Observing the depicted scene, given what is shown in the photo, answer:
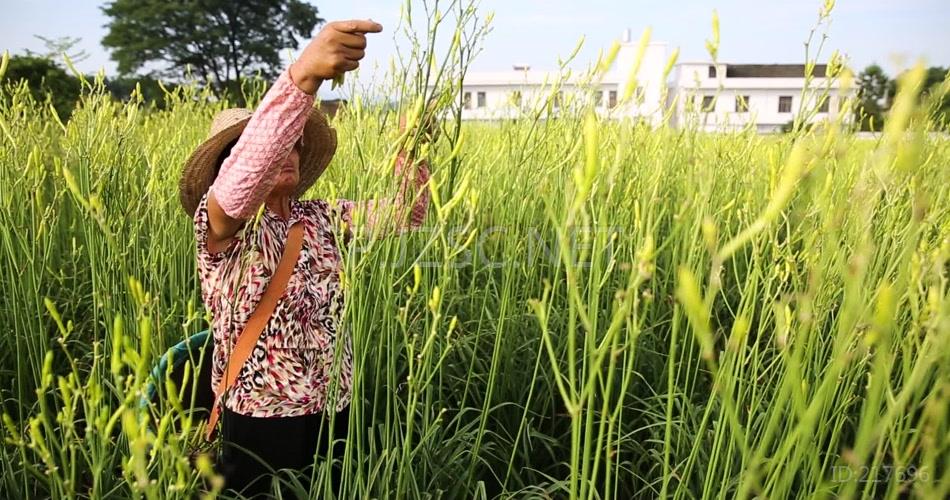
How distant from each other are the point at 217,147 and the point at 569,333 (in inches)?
37.8

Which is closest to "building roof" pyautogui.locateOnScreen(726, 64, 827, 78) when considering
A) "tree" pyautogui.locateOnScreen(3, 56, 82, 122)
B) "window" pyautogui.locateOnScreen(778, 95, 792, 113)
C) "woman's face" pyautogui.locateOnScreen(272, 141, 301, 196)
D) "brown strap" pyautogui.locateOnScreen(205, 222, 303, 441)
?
"window" pyautogui.locateOnScreen(778, 95, 792, 113)

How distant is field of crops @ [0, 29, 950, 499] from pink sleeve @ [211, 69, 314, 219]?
114mm

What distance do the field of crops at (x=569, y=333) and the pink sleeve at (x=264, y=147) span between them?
114 millimetres

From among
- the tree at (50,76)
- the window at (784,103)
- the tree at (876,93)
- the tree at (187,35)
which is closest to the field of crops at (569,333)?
the tree at (876,93)

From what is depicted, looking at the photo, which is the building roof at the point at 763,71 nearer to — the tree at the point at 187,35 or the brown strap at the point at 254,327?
the tree at the point at 187,35

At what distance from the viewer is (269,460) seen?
126 centimetres

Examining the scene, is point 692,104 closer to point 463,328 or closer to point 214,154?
point 463,328

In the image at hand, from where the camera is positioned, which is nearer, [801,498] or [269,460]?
A: [801,498]

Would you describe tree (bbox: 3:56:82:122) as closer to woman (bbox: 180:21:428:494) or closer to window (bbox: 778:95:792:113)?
woman (bbox: 180:21:428:494)

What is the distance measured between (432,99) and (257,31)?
78.9 feet

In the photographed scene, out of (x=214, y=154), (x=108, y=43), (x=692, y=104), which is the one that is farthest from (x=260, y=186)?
(x=108, y=43)

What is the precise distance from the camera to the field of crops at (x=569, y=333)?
58 centimetres

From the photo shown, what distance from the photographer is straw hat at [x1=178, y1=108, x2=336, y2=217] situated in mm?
1263

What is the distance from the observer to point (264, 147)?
1041 mm
